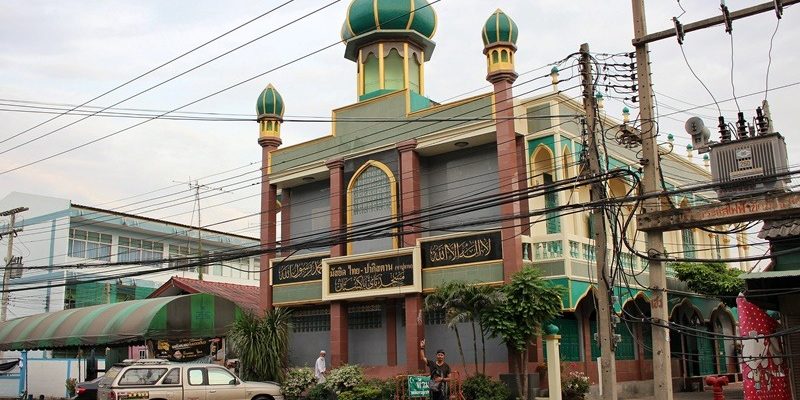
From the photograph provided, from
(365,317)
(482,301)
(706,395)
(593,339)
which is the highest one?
(482,301)

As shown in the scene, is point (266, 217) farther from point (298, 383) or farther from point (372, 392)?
point (372, 392)

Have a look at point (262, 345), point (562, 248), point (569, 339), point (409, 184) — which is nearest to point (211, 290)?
point (262, 345)

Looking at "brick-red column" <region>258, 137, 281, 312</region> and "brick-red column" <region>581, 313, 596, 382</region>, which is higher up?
"brick-red column" <region>258, 137, 281, 312</region>

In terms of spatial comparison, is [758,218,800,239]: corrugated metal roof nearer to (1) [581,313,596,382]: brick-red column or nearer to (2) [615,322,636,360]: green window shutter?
(1) [581,313,596,382]: brick-red column

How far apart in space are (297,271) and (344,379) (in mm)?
5650

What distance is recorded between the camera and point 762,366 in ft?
51.8

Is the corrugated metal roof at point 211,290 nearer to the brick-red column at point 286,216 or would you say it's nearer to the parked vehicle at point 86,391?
the brick-red column at point 286,216

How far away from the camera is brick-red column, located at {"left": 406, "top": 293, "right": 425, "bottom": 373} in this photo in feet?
74.1

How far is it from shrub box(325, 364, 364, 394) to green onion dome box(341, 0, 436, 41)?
11.6 m

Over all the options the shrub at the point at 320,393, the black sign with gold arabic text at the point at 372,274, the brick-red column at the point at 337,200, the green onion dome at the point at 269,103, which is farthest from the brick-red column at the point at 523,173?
the green onion dome at the point at 269,103

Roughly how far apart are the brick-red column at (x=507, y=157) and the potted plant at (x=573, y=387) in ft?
10.8

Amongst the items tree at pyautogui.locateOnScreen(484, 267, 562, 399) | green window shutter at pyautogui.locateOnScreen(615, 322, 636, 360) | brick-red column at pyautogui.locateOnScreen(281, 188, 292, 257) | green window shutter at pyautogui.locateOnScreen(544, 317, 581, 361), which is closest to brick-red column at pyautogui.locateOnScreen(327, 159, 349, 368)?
brick-red column at pyautogui.locateOnScreen(281, 188, 292, 257)

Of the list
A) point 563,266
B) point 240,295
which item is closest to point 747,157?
point 563,266

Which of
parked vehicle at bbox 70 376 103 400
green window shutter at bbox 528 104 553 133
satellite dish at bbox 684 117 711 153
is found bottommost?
parked vehicle at bbox 70 376 103 400
